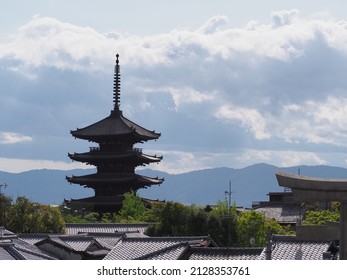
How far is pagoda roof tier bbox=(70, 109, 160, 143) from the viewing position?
91.9 meters

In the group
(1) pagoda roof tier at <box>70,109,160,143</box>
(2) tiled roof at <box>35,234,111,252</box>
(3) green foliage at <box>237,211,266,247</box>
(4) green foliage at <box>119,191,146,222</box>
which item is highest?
(1) pagoda roof tier at <box>70,109,160,143</box>

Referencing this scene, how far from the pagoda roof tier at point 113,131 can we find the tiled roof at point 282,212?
14300 mm

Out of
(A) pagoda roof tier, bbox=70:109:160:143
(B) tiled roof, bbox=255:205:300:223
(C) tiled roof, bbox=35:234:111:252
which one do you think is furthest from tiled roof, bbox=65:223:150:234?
(A) pagoda roof tier, bbox=70:109:160:143

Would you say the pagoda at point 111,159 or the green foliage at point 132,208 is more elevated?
the pagoda at point 111,159

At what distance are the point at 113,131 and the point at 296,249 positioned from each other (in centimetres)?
6268

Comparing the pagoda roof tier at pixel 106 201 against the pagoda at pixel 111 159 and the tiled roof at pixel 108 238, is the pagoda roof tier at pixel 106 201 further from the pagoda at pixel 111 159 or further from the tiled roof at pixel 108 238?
the tiled roof at pixel 108 238

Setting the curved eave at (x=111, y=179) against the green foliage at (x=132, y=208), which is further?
the curved eave at (x=111, y=179)

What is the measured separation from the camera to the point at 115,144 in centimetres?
9325

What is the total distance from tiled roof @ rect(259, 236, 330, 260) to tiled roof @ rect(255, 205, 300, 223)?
51.4 meters

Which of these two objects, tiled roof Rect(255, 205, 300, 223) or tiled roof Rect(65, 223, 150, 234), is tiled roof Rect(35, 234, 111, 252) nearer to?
tiled roof Rect(65, 223, 150, 234)

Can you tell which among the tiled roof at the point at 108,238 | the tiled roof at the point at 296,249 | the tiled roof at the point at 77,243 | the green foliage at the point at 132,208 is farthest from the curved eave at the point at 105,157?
the tiled roof at the point at 296,249

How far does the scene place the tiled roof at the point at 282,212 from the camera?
84188 mm
